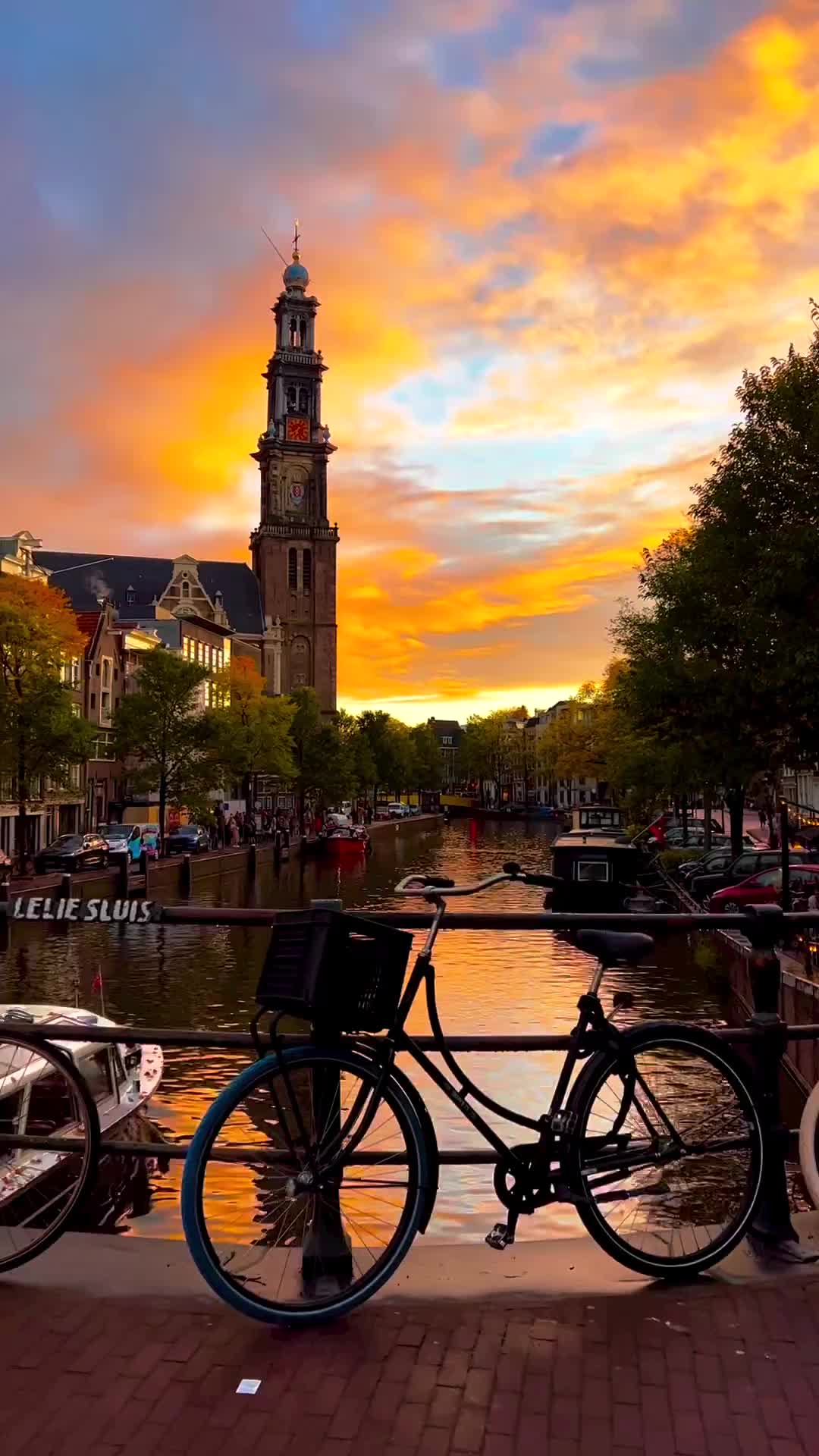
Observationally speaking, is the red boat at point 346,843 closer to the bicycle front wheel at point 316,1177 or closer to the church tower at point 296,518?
the church tower at point 296,518

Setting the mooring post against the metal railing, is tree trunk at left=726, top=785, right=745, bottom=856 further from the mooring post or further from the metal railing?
the metal railing

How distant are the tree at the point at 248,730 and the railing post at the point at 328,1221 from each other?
189 feet

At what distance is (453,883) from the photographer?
4.30 m

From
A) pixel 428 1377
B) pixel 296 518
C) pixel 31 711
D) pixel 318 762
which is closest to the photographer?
pixel 428 1377

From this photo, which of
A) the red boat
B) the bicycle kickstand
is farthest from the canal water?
the red boat

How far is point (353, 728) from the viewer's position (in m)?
139

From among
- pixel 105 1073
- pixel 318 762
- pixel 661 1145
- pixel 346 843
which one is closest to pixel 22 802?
pixel 105 1073

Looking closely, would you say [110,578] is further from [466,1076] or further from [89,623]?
[466,1076]

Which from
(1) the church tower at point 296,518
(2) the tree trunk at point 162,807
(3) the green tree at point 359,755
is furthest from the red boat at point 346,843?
(1) the church tower at point 296,518

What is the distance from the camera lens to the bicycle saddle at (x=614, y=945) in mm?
4297

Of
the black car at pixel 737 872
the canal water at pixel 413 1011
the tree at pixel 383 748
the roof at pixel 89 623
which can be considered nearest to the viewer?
the canal water at pixel 413 1011

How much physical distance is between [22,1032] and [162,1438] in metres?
1.71

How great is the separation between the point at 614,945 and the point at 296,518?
14558 centimetres

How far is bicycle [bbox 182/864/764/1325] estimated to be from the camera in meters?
3.86
